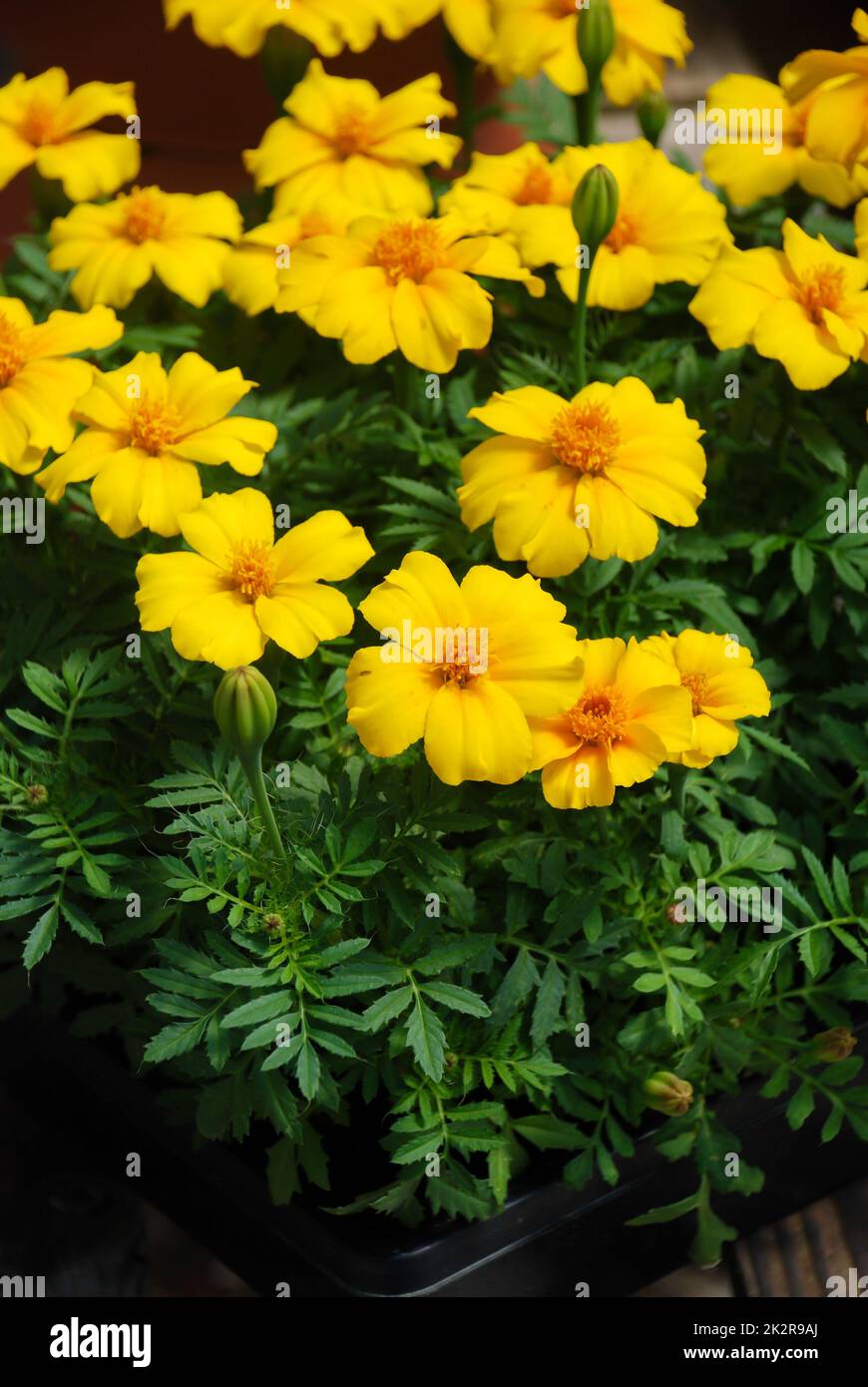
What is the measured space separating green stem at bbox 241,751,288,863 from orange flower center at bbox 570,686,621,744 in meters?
0.13

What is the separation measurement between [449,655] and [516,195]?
0.38 m

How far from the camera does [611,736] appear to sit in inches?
27.2

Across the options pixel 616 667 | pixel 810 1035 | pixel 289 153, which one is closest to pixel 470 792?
pixel 616 667

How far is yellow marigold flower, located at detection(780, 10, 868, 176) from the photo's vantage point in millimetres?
893

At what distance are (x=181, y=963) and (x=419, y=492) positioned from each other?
0.91 feet

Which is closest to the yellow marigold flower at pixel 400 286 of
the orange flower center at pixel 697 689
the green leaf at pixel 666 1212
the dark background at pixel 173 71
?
the orange flower center at pixel 697 689

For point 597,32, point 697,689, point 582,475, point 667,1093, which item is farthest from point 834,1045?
point 597,32

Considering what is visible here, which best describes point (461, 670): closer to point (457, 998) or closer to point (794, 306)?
point (457, 998)

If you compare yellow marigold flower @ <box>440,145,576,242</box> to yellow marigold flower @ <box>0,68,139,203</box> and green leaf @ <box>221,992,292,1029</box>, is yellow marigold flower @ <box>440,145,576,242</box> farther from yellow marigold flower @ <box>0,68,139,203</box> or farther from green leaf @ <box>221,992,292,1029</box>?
green leaf @ <box>221,992,292,1029</box>

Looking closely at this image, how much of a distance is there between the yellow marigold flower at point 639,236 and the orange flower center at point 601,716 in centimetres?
28

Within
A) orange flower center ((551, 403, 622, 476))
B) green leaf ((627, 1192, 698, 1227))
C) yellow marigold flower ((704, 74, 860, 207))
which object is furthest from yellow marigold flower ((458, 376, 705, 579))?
green leaf ((627, 1192, 698, 1227))

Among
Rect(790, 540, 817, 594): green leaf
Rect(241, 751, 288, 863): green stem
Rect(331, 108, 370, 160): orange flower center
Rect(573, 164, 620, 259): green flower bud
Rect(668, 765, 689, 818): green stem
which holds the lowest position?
Rect(241, 751, 288, 863): green stem

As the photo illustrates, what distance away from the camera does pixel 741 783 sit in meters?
0.91
